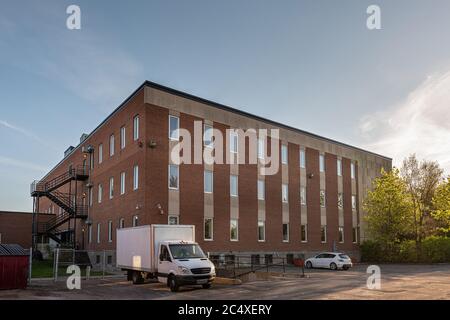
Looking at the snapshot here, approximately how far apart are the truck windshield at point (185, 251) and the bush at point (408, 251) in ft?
101

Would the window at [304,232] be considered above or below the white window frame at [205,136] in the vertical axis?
below

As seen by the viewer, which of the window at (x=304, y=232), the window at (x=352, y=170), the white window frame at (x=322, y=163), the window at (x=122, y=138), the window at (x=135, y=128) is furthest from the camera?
the window at (x=352, y=170)

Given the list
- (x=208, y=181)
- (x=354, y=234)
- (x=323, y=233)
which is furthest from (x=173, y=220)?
(x=354, y=234)

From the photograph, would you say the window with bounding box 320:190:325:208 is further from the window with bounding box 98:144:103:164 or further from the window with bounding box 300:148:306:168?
the window with bounding box 98:144:103:164

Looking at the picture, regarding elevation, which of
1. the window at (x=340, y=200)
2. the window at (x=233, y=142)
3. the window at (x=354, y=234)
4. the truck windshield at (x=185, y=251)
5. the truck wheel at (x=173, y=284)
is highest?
the window at (x=233, y=142)

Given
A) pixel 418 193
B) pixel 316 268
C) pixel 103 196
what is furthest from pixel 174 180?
pixel 418 193

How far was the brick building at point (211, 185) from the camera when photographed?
32875mm

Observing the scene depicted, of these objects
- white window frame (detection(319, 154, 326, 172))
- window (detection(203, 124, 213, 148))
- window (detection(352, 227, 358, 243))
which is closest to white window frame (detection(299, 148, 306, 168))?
white window frame (detection(319, 154, 326, 172))

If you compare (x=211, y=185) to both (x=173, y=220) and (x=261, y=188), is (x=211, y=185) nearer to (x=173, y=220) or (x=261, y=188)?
(x=173, y=220)

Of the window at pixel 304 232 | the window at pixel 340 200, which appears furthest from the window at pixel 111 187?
the window at pixel 340 200

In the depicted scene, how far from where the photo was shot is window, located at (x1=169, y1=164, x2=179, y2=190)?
33125 millimetres

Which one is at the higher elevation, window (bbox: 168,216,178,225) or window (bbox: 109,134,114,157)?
window (bbox: 109,134,114,157)

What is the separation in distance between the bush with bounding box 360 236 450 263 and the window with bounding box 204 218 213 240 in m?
21.3

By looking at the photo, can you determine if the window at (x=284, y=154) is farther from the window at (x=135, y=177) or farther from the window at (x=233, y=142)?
the window at (x=135, y=177)
